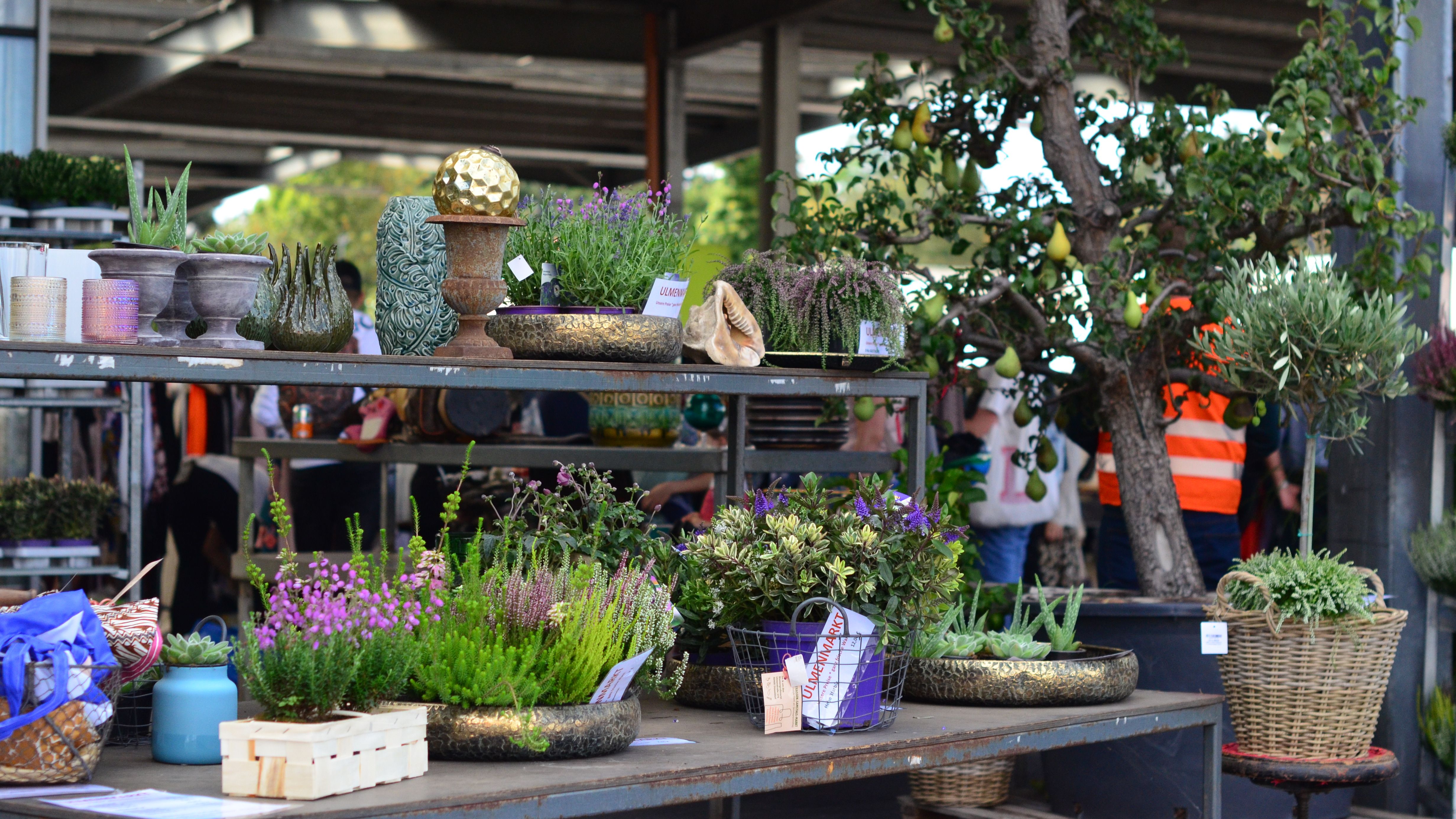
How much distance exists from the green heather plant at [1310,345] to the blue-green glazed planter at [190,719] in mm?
2329

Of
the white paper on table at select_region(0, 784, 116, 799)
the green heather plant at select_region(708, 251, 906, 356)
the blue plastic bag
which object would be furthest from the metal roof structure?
the white paper on table at select_region(0, 784, 116, 799)

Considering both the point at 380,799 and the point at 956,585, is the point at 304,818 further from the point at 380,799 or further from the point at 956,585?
the point at 956,585

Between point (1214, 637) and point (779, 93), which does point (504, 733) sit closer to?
point (1214, 637)

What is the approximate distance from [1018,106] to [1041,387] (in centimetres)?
77

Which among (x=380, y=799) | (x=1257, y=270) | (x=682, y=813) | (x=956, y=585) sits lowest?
(x=682, y=813)

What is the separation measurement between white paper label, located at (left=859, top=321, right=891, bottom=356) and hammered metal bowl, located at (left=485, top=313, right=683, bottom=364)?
1.80 ft

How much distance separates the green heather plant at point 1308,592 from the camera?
3242 mm

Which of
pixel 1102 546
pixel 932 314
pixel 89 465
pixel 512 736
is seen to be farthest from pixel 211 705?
pixel 89 465

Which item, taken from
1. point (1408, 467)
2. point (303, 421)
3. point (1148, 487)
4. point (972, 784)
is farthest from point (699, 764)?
point (303, 421)

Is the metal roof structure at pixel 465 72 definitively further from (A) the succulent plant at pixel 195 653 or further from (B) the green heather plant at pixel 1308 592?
(A) the succulent plant at pixel 195 653

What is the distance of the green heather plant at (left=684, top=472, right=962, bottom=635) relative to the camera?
7.95 feet

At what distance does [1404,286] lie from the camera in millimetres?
3801

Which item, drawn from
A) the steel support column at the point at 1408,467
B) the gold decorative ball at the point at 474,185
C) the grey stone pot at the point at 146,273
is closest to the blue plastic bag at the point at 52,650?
the grey stone pot at the point at 146,273

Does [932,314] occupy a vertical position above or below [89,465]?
above
